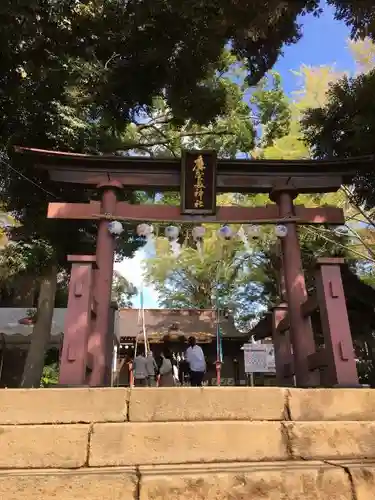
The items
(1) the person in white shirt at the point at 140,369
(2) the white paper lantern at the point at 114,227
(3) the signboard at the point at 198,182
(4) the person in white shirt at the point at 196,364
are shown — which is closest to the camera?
(2) the white paper lantern at the point at 114,227

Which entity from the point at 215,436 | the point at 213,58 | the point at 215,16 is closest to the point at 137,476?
the point at 215,436

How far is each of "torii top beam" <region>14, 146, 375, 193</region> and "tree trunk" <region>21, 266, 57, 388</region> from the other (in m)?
3.29

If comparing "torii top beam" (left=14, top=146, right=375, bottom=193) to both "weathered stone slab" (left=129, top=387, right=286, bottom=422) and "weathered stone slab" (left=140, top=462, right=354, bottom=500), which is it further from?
"weathered stone slab" (left=140, top=462, right=354, bottom=500)

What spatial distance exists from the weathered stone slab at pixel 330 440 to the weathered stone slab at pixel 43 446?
1607mm

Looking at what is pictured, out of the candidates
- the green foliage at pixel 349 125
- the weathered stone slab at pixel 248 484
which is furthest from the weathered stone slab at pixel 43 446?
the green foliage at pixel 349 125

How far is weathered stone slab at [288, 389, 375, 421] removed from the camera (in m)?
3.60

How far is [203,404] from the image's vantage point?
3.49 metres

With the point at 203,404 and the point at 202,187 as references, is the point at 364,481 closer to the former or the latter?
the point at 203,404

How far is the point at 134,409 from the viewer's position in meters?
3.46

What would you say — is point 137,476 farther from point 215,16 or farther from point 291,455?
point 215,16

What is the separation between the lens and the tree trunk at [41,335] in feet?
30.9

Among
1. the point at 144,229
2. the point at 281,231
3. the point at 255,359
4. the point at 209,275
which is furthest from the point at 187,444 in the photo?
the point at 209,275

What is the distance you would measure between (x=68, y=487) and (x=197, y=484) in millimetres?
802

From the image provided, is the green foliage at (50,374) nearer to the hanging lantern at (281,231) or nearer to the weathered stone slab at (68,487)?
the hanging lantern at (281,231)
